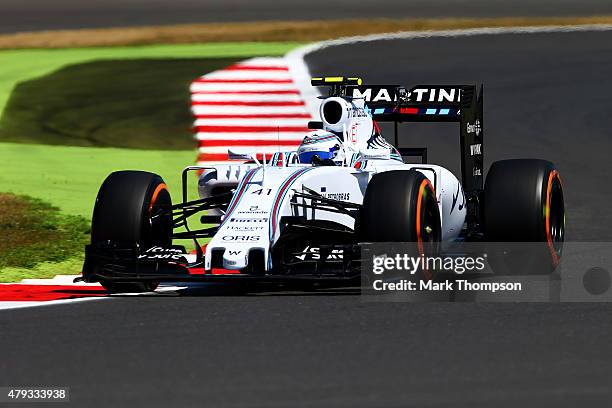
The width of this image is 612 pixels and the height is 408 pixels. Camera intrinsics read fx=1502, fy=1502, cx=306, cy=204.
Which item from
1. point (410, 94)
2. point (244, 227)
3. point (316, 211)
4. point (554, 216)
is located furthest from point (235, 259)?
point (410, 94)

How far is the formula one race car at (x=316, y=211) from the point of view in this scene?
10117 millimetres

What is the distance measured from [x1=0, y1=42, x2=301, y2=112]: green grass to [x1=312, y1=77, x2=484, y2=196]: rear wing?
14272mm

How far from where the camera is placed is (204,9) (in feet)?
120

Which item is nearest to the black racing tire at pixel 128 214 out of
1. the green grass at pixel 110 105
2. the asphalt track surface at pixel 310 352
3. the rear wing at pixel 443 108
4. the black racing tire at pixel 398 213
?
the asphalt track surface at pixel 310 352

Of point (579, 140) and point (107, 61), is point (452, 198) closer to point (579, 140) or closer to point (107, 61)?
point (579, 140)

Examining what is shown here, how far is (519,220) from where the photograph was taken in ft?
35.7

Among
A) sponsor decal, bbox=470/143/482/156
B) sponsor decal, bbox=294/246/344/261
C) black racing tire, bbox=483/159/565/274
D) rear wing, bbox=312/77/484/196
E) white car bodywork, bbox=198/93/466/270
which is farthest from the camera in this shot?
sponsor decal, bbox=470/143/482/156

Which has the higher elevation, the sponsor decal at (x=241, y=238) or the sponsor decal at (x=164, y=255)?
the sponsor decal at (x=241, y=238)

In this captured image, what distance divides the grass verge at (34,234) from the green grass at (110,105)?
497 centimetres

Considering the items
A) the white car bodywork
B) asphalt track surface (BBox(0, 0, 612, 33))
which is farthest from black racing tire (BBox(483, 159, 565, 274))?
asphalt track surface (BBox(0, 0, 612, 33))

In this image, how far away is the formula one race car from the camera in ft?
33.2

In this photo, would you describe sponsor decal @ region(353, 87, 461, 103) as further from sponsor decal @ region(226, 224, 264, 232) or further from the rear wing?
sponsor decal @ region(226, 224, 264, 232)

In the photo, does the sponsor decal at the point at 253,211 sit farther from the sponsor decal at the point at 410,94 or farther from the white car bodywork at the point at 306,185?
the sponsor decal at the point at 410,94

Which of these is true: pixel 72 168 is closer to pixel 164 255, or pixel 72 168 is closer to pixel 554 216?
pixel 164 255
